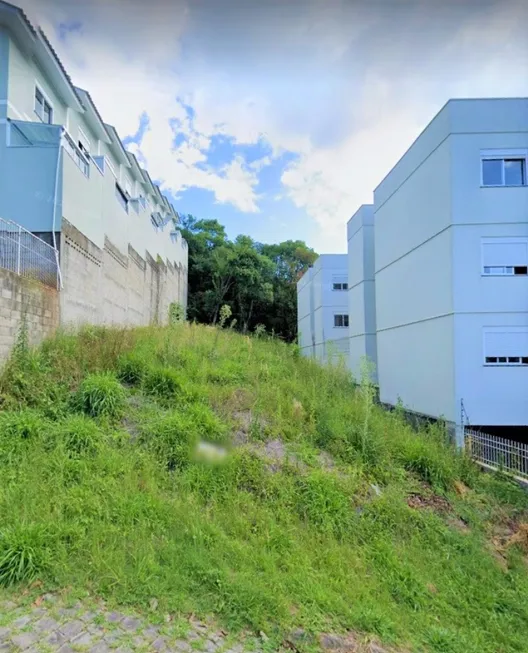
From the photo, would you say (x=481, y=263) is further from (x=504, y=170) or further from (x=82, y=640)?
(x=82, y=640)

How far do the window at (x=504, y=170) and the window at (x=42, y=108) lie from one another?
11018 mm

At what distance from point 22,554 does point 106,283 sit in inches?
297

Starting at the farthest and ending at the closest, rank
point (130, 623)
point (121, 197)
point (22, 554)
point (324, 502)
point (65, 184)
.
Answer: point (121, 197), point (65, 184), point (324, 502), point (22, 554), point (130, 623)

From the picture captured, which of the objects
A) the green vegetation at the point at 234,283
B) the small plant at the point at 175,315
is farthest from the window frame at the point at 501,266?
the green vegetation at the point at 234,283

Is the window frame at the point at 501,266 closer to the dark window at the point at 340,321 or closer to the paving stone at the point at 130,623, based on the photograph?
the paving stone at the point at 130,623

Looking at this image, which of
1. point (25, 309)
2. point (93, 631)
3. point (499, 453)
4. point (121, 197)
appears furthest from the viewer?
point (121, 197)

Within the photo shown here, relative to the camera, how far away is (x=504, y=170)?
1041 cm

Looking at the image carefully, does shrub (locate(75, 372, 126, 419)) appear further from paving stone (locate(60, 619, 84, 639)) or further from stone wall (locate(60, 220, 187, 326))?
paving stone (locate(60, 619, 84, 639))

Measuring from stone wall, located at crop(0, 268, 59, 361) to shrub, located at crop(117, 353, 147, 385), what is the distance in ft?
4.54

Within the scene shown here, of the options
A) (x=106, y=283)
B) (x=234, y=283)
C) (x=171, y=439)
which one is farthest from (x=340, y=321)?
(x=171, y=439)

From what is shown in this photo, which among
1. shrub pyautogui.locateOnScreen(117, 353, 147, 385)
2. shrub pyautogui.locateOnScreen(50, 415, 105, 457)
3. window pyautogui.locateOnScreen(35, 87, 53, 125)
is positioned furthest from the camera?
window pyautogui.locateOnScreen(35, 87, 53, 125)

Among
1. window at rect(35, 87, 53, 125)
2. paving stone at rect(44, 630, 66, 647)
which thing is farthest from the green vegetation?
paving stone at rect(44, 630, 66, 647)

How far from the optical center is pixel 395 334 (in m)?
13.6

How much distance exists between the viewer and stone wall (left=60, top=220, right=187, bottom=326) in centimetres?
747
